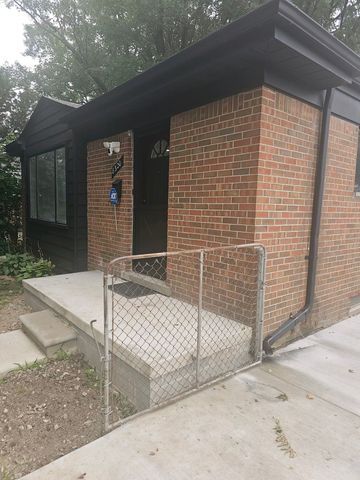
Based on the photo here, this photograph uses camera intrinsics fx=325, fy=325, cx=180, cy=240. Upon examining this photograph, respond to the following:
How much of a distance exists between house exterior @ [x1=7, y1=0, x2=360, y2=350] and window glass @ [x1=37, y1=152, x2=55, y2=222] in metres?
2.72

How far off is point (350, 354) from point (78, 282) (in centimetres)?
352

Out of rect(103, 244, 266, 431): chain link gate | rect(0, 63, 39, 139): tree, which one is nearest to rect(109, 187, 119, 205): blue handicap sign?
rect(103, 244, 266, 431): chain link gate

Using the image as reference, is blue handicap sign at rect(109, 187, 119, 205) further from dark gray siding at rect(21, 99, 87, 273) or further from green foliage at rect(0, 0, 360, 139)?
green foliage at rect(0, 0, 360, 139)

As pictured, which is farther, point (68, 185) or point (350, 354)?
point (68, 185)

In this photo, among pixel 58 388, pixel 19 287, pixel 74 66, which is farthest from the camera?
pixel 74 66

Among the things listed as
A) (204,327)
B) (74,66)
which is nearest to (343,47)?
(204,327)

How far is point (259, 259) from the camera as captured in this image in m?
2.86

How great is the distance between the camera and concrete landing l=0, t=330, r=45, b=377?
3027 mm

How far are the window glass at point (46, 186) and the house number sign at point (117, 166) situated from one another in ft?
7.99

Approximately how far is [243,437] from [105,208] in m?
4.05

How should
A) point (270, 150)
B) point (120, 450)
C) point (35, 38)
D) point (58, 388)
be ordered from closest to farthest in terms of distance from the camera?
point (120, 450) → point (58, 388) → point (270, 150) → point (35, 38)

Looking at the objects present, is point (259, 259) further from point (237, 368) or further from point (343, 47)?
point (343, 47)

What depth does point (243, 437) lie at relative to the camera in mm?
2021

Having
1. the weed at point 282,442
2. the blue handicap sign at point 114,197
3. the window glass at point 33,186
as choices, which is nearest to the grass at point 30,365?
the weed at point 282,442
